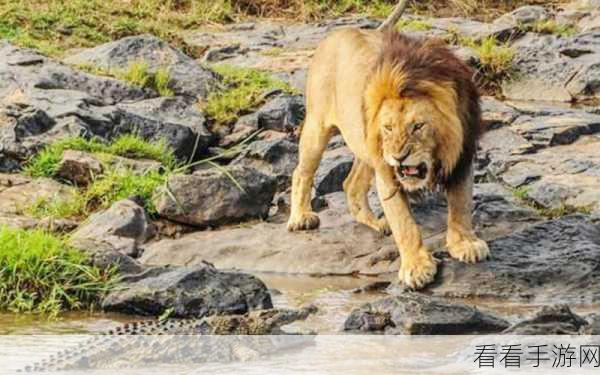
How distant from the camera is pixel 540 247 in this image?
831 centimetres

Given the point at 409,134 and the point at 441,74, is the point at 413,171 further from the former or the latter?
the point at 441,74

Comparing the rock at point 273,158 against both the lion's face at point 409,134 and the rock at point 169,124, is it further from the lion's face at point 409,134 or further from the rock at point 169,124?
the lion's face at point 409,134

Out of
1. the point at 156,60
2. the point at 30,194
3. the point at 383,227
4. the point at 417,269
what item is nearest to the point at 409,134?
the point at 417,269

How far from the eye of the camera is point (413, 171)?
26.1 feet

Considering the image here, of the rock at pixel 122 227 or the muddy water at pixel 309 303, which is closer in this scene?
the muddy water at pixel 309 303

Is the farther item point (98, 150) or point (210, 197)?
point (98, 150)

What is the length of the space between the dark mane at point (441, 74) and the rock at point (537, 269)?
512 millimetres

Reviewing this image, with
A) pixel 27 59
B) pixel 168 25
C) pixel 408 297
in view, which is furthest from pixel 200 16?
pixel 408 297

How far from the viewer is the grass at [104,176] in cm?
1009

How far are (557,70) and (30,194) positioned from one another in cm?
576

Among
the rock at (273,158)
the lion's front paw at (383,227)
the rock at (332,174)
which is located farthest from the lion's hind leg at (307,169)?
the rock at (273,158)

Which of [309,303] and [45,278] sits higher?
[45,278]

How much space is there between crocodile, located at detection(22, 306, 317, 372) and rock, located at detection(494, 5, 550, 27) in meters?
9.52

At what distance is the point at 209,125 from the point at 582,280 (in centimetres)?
498
